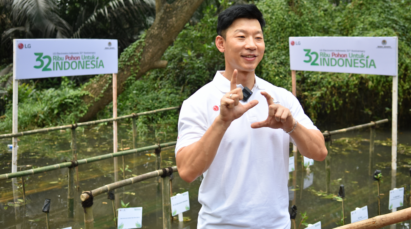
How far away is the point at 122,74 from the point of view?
8.54 meters

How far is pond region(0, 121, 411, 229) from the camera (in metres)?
4.21

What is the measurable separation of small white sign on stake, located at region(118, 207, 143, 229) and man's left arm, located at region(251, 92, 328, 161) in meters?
1.75

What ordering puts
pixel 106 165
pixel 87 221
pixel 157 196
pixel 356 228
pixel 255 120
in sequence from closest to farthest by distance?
pixel 255 120 < pixel 356 228 < pixel 87 221 < pixel 157 196 < pixel 106 165

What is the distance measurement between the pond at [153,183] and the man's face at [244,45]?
8.31 feet

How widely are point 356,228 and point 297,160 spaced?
4163 mm

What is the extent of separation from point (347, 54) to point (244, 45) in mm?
3784

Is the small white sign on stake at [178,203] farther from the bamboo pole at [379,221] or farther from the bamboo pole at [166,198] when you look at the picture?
the bamboo pole at [379,221]

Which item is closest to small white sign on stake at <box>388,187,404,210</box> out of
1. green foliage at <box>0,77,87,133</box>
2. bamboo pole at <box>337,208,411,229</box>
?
bamboo pole at <box>337,208,411,229</box>

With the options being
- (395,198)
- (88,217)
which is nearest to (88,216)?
(88,217)

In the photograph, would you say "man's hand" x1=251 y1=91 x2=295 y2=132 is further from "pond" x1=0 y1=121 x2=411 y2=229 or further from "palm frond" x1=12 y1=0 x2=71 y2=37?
"palm frond" x1=12 y1=0 x2=71 y2=37

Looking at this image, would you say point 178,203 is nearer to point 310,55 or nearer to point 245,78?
point 245,78

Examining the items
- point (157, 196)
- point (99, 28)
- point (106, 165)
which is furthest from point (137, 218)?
point (99, 28)

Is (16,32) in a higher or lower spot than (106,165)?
higher

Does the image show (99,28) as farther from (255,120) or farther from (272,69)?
(255,120)
